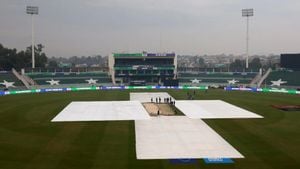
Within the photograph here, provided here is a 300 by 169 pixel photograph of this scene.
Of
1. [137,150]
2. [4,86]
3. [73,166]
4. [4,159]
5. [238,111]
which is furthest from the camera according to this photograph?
[4,86]

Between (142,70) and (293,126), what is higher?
(142,70)

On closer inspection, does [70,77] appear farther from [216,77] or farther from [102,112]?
[102,112]

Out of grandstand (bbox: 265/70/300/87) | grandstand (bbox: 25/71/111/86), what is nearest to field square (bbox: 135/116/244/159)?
grandstand (bbox: 265/70/300/87)

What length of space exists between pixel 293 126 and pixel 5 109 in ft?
131

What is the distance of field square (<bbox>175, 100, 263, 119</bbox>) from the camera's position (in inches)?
1677

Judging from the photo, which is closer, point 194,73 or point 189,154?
point 189,154

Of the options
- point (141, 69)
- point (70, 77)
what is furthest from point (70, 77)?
point (141, 69)

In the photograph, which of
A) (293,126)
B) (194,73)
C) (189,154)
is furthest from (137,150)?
(194,73)

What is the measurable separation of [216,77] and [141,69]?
82.9ft

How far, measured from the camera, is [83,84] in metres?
99.4

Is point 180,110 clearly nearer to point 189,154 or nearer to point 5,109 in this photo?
point 189,154

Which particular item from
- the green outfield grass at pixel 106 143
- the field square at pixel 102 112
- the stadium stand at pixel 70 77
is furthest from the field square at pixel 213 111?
the stadium stand at pixel 70 77

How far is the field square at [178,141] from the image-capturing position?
25031mm

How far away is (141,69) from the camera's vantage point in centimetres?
10662
